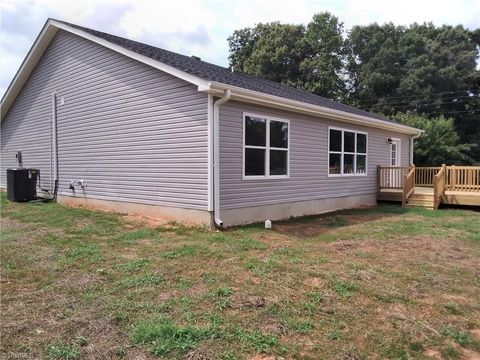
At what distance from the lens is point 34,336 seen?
124 inches

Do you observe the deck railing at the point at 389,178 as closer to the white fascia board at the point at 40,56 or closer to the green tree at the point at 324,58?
the white fascia board at the point at 40,56

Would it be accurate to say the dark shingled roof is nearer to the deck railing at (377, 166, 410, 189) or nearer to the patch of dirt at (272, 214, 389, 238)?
the patch of dirt at (272, 214, 389, 238)

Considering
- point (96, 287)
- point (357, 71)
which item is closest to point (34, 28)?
point (96, 287)

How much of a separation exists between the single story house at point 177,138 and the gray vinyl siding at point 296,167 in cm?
3

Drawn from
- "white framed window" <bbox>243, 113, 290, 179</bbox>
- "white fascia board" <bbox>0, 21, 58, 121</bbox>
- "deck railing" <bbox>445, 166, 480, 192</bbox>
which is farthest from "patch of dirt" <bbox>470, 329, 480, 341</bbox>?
"white fascia board" <bbox>0, 21, 58, 121</bbox>

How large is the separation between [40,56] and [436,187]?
13462 mm

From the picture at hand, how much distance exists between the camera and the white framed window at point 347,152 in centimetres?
1146

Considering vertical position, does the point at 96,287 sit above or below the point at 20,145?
below

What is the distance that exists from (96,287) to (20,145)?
40.2ft

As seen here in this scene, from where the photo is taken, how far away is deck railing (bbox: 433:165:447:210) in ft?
40.5

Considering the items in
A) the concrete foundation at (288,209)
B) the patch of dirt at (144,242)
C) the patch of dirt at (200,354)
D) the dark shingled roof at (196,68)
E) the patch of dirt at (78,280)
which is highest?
the dark shingled roof at (196,68)

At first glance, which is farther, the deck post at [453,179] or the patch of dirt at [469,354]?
the deck post at [453,179]

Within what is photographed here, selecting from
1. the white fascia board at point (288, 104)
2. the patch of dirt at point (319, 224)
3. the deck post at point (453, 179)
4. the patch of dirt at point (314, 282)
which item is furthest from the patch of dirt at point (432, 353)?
the deck post at point (453, 179)

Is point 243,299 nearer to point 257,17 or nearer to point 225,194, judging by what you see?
point 225,194
